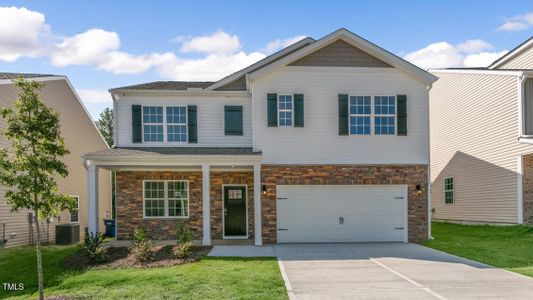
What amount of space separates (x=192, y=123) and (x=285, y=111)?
339 centimetres

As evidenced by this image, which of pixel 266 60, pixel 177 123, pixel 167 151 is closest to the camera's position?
pixel 167 151

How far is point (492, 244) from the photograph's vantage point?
13.4 meters

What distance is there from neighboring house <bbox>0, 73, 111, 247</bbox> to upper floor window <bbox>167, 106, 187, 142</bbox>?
4.86 meters

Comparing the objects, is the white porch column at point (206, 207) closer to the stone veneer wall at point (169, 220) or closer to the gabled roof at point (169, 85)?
the stone veneer wall at point (169, 220)

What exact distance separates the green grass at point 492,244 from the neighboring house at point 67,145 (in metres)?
13.5

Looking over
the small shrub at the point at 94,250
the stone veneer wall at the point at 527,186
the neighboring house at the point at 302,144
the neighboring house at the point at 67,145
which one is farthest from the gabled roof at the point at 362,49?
the neighboring house at the point at 67,145

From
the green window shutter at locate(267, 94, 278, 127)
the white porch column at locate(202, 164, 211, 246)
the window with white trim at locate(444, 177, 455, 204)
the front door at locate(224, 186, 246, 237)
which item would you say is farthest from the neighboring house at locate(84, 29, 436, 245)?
the window with white trim at locate(444, 177, 455, 204)

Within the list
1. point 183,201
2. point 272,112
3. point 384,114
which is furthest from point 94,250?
point 384,114

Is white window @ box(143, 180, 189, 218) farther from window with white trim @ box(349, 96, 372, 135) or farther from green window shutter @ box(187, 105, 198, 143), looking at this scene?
window with white trim @ box(349, 96, 372, 135)

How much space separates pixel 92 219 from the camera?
1279 centimetres

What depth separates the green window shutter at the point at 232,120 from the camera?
1518cm

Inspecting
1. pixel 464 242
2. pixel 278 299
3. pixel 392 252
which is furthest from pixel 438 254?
pixel 278 299

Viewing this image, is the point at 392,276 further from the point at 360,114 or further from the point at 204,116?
the point at 204,116

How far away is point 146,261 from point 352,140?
7.89 meters
